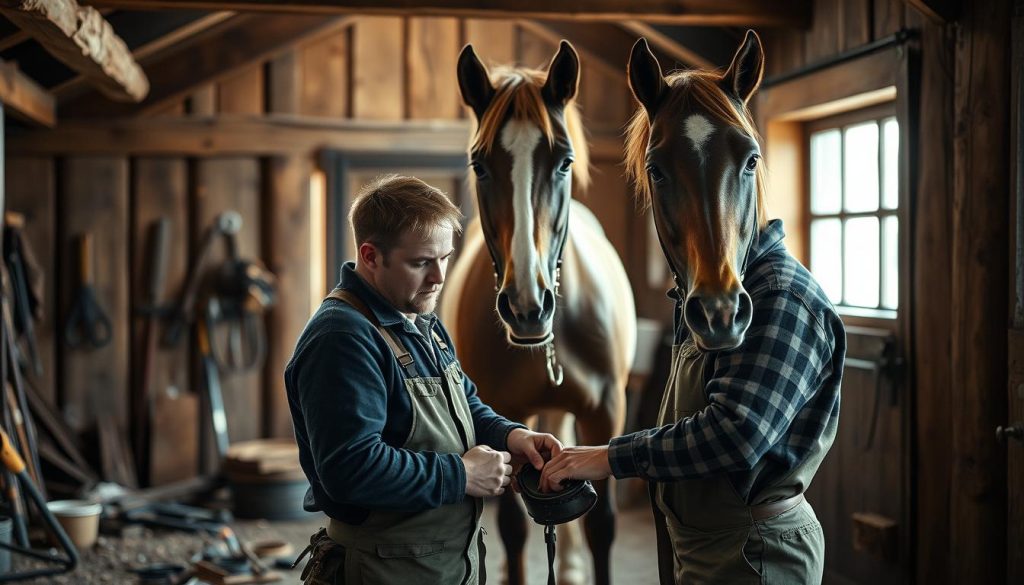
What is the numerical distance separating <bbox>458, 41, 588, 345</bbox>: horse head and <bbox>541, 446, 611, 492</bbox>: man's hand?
1.44 ft

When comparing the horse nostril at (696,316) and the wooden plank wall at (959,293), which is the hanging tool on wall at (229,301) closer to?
the wooden plank wall at (959,293)

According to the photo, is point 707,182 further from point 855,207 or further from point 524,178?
point 855,207

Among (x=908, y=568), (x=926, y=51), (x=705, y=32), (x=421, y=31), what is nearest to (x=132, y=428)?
(x=421, y=31)

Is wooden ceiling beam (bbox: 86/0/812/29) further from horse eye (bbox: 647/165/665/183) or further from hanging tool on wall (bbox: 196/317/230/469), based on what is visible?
hanging tool on wall (bbox: 196/317/230/469)

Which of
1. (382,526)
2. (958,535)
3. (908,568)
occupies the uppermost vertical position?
(382,526)

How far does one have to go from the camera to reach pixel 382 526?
174 cm

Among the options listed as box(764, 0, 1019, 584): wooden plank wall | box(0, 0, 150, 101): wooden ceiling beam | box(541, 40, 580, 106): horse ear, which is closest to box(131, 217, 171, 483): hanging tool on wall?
box(0, 0, 150, 101): wooden ceiling beam

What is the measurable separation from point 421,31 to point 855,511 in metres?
3.72

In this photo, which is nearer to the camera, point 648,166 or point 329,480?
point 329,480

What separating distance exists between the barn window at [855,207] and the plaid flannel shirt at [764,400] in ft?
6.18

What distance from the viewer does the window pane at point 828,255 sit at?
4113mm

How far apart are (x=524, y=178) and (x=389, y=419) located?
874 millimetres

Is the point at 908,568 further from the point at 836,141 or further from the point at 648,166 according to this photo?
the point at 648,166

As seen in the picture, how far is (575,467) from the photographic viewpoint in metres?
1.85
